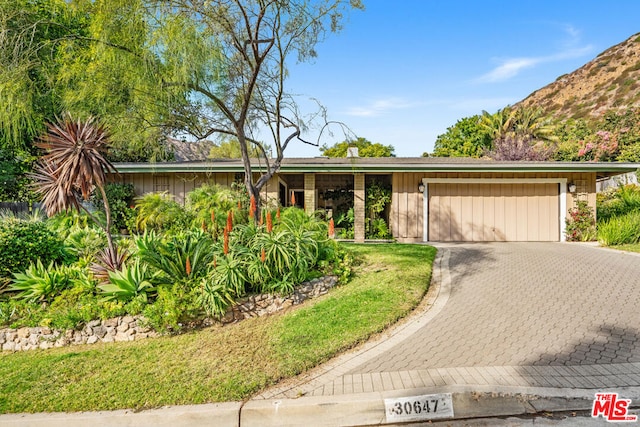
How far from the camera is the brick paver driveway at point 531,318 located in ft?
12.8

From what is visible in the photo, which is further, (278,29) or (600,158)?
(600,158)

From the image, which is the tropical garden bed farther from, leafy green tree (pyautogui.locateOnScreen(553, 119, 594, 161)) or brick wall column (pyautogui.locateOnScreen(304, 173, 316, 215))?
leafy green tree (pyautogui.locateOnScreen(553, 119, 594, 161))

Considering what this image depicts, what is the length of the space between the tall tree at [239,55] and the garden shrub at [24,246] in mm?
3374

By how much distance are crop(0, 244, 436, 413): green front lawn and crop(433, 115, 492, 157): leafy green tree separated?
30235mm

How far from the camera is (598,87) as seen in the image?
167 feet

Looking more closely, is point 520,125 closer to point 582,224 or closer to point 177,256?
point 582,224

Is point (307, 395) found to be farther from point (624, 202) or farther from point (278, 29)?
point (624, 202)

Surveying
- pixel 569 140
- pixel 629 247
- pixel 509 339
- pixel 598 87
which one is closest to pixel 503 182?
pixel 629 247

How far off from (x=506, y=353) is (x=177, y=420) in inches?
138

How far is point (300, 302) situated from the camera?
5.79 meters

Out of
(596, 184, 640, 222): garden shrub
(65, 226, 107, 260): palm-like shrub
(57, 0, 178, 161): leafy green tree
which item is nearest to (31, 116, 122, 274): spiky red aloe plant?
(57, 0, 178, 161): leafy green tree

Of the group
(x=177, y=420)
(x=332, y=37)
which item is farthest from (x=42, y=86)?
(x=177, y=420)

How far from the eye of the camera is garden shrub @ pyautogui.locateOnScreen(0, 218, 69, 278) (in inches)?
229

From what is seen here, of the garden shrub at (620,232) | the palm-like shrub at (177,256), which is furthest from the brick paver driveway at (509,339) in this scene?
the garden shrub at (620,232)
